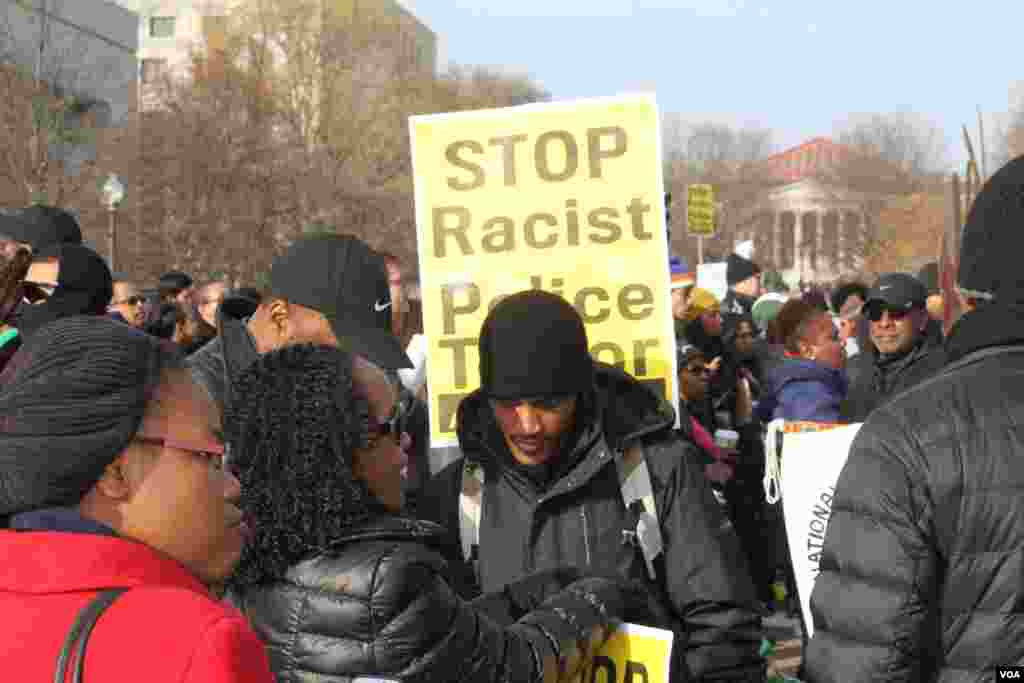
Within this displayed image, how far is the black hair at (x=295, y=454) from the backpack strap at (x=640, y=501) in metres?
0.91

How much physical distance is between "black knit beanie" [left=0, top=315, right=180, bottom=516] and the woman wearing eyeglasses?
234 inches

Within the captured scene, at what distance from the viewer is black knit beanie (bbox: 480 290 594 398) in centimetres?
348

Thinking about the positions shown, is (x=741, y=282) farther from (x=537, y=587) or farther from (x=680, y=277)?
(x=537, y=587)

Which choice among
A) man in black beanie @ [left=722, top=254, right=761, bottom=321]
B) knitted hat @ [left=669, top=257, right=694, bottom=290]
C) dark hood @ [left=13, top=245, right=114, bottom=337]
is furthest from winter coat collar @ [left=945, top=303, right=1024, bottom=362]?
man in black beanie @ [left=722, top=254, right=761, bottom=321]

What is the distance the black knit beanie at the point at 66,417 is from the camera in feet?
6.08

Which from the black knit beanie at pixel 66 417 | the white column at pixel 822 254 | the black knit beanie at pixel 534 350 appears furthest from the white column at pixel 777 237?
the black knit beanie at pixel 66 417

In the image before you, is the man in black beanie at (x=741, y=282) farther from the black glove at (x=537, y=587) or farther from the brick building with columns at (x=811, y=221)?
the brick building with columns at (x=811, y=221)

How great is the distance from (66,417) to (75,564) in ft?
0.68

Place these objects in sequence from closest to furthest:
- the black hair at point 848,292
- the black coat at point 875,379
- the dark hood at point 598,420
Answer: the dark hood at point 598,420
the black coat at point 875,379
the black hair at point 848,292

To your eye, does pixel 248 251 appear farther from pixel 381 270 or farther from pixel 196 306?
pixel 381 270

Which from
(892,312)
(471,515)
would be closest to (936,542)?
(471,515)

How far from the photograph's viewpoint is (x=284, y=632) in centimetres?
252

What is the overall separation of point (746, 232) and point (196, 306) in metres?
80.5

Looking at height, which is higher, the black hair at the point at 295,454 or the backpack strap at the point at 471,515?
the black hair at the point at 295,454
